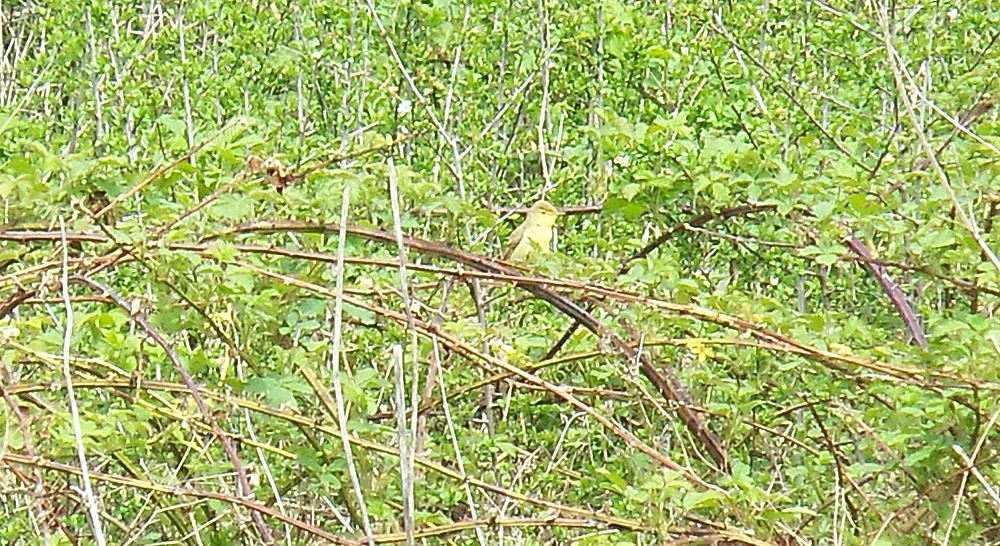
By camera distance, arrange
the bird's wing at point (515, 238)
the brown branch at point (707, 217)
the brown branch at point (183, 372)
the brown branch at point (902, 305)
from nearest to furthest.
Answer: the brown branch at point (183, 372)
the brown branch at point (707, 217)
the brown branch at point (902, 305)
the bird's wing at point (515, 238)

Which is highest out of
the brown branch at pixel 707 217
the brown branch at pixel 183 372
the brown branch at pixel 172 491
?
the brown branch at pixel 707 217

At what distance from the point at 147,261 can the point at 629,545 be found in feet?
2.25

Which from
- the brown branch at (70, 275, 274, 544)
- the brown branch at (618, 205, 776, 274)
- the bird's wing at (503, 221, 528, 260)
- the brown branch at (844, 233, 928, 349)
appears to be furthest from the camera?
the bird's wing at (503, 221, 528, 260)

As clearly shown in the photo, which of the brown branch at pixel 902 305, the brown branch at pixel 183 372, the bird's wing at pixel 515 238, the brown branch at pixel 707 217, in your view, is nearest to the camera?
the brown branch at pixel 183 372

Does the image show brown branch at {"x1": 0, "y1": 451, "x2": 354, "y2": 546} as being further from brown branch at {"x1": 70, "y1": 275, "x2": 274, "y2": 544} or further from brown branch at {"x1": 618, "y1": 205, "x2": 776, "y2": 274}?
brown branch at {"x1": 618, "y1": 205, "x2": 776, "y2": 274}

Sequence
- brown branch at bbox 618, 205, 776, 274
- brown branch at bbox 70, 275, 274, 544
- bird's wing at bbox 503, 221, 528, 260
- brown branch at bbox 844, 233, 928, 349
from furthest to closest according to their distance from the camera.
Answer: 1. bird's wing at bbox 503, 221, 528, 260
2. brown branch at bbox 844, 233, 928, 349
3. brown branch at bbox 618, 205, 776, 274
4. brown branch at bbox 70, 275, 274, 544

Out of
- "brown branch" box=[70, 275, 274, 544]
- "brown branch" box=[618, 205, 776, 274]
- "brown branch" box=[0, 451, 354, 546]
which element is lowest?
"brown branch" box=[0, 451, 354, 546]

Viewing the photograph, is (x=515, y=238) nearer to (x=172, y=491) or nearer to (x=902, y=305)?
(x=902, y=305)

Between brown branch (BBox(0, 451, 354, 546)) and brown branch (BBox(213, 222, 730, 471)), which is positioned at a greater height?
brown branch (BBox(213, 222, 730, 471))

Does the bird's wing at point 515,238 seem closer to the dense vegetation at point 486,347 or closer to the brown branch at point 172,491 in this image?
the dense vegetation at point 486,347

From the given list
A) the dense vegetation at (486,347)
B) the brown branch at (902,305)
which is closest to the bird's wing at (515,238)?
the dense vegetation at (486,347)

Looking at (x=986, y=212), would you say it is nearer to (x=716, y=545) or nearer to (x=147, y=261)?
(x=716, y=545)

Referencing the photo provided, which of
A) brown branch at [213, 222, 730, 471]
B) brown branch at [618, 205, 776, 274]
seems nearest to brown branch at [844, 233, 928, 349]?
brown branch at [618, 205, 776, 274]

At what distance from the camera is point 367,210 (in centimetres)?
203
